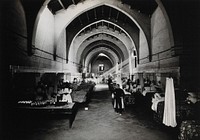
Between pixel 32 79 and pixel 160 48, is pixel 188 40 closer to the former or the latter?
pixel 160 48

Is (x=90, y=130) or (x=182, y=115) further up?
(x=182, y=115)

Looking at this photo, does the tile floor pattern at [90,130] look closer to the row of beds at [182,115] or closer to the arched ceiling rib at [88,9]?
the row of beds at [182,115]

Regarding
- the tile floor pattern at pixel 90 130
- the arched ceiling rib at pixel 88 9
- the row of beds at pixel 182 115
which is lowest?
the tile floor pattern at pixel 90 130

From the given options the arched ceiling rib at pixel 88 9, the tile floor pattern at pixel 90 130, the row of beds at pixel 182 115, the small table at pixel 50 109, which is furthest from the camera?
the arched ceiling rib at pixel 88 9

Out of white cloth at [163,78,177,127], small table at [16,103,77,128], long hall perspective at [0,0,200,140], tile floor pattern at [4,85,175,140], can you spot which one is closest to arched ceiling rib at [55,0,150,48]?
long hall perspective at [0,0,200,140]

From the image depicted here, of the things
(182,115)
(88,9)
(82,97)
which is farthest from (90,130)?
(88,9)

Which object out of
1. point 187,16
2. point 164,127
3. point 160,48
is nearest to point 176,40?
point 187,16

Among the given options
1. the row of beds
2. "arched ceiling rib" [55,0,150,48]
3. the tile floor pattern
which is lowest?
the tile floor pattern

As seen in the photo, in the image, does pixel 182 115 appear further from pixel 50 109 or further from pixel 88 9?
pixel 88 9

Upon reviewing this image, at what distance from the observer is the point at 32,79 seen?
27.1ft

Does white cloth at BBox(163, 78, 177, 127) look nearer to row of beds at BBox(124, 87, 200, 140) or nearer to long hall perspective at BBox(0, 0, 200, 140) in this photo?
long hall perspective at BBox(0, 0, 200, 140)

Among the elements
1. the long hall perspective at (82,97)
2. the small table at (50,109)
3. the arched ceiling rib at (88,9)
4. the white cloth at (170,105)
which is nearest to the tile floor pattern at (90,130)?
the long hall perspective at (82,97)

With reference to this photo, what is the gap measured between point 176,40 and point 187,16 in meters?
1.15

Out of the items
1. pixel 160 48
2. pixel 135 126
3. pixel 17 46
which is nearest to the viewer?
pixel 135 126
